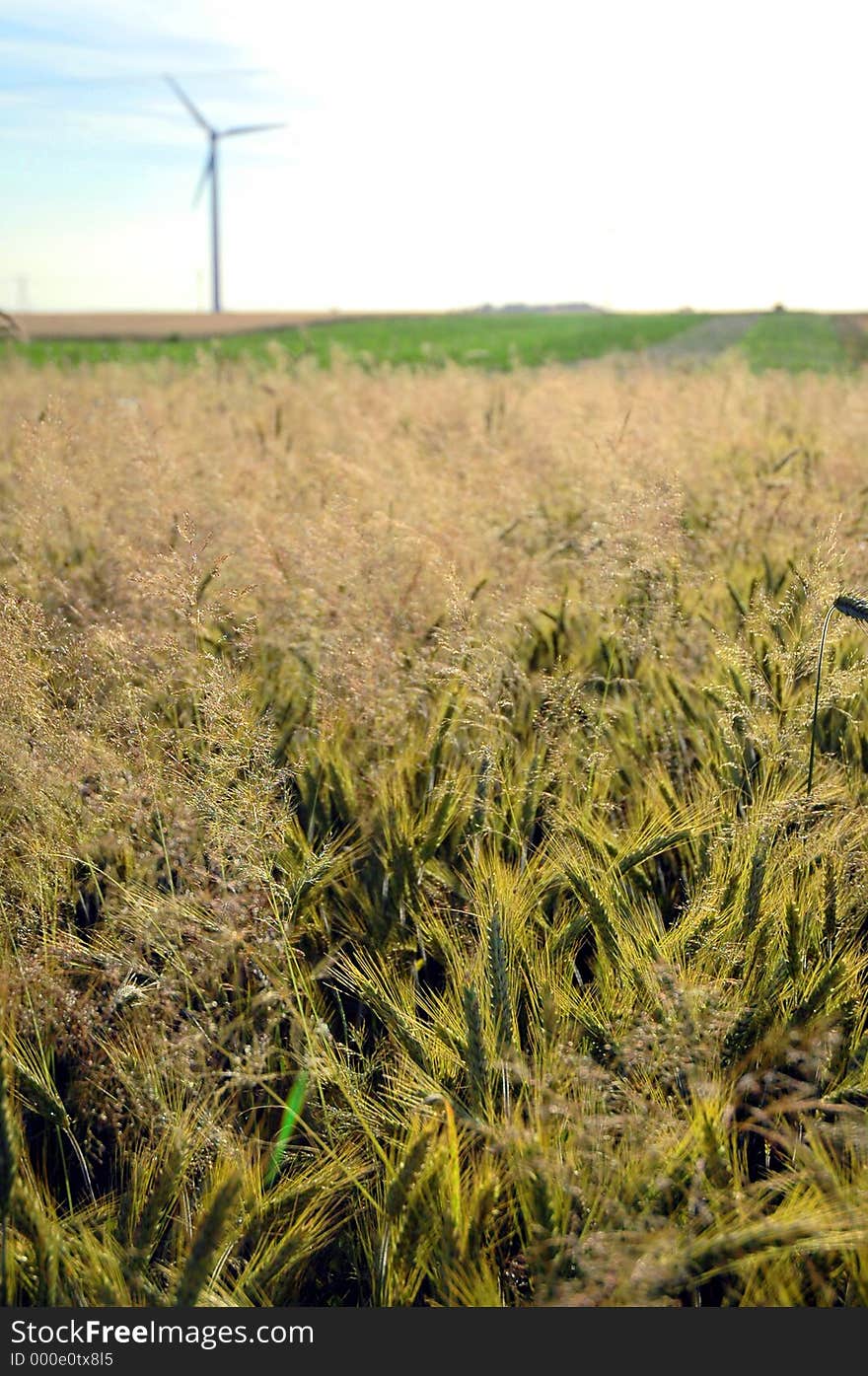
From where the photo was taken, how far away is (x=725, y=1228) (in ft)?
4.25

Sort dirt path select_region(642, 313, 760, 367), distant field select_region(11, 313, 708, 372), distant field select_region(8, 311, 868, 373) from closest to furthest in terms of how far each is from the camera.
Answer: distant field select_region(8, 311, 868, 373) < distant field select_region(11, 313, 708, 372) < dirt path select_region(642, 313, 760, 367)

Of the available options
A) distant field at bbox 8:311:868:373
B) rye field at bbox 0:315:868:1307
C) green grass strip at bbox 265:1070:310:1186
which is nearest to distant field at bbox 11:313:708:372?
distant field at bbox 8:311:868:373

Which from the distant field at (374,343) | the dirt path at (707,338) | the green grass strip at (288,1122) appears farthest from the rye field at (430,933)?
the dirt path at (707,338)

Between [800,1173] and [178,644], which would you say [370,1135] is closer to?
[800,1173]

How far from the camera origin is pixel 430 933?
77.5 inches

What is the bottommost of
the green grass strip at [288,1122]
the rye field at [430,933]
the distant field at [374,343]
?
the green grass strip at [288,1122]

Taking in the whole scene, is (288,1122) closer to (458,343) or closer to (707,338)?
(458,343)

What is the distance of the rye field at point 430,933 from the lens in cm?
135

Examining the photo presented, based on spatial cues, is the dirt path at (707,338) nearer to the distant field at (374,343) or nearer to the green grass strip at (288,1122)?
the distant field at (374,343)

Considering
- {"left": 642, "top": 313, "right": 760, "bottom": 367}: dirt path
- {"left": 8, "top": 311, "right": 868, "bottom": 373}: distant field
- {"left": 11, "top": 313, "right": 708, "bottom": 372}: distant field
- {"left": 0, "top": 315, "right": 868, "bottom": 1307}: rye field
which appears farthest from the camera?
{"left": 642, "top": 313, "right": 760, "bottom": 367}: dirt path

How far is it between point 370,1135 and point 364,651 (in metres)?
1.13

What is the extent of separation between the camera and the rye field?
1.35 m

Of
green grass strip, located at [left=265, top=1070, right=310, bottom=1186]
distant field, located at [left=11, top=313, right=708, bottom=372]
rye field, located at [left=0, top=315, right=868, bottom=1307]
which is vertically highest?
distant field, located at [left=11, top=313, right=708, bottom=372]

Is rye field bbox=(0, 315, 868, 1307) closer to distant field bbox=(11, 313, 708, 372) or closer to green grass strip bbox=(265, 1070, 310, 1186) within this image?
green grass strip bbox=(265, 1070, 310, 1186)
